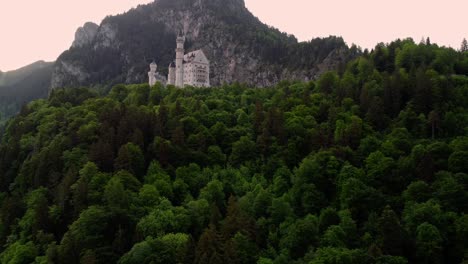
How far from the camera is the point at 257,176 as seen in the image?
77.8m

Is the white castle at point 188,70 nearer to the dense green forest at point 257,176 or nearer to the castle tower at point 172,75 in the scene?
the castle tower at point 172,75

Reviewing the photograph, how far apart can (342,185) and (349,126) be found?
1563 centimetres

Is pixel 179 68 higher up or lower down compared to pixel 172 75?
higher up

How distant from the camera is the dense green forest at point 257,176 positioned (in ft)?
189

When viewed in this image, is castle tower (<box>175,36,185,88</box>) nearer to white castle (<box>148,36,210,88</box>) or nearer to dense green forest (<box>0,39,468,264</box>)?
white castle (<box>148,36,210,88</box>)

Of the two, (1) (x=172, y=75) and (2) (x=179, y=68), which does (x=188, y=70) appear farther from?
(1) (x=172, y=75)

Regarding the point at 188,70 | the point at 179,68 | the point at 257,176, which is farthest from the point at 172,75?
the point at 257,176

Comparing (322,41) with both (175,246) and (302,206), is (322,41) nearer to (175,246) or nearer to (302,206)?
(302,206)

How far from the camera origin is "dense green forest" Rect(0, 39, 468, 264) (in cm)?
5753

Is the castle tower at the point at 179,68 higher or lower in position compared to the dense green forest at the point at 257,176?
higher

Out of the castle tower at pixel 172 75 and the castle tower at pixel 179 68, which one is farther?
the castle tower at pixel 172 75

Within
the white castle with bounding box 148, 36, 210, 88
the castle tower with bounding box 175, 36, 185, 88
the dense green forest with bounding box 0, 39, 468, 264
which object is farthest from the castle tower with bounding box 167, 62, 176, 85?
the dense green forest with bounding box 0, 39, 468, 264

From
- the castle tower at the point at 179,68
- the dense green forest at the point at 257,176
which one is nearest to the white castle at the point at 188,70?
the castle tower at the point at 179,68

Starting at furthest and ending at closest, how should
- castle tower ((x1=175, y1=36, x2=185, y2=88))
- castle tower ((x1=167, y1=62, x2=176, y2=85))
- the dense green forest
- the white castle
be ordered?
1. castle tower ((x1=167, y1=62, x2=176, y2=85))
2. the white castle
3. castle tower ((x1=175, y1=36, x2=185, y2=88))
4. the dense green forest
